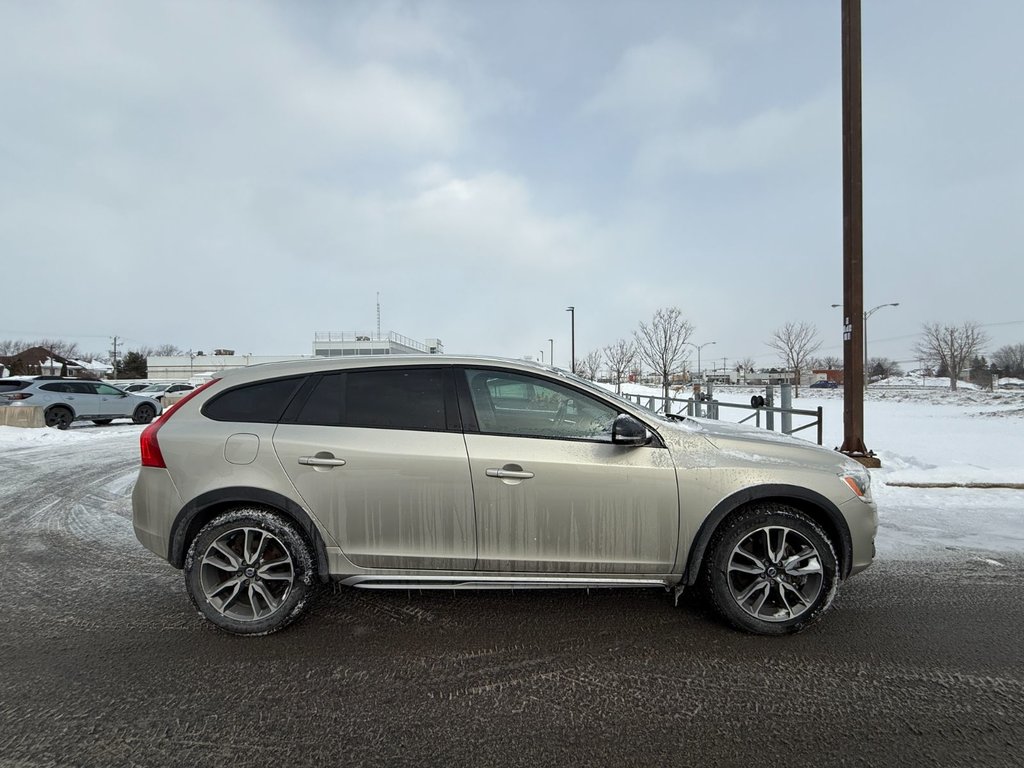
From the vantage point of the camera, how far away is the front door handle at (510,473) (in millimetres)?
3027

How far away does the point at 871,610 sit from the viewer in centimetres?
337

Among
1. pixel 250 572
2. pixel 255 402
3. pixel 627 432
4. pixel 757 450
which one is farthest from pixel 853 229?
pixel 250 572

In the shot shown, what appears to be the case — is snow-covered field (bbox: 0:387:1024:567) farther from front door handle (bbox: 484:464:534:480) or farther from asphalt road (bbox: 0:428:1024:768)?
front door handle (bbox: 484:464:534:480)

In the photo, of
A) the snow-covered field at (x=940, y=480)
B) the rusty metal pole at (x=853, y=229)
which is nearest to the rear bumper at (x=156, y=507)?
the snow-covered field at (x=940, y=480)

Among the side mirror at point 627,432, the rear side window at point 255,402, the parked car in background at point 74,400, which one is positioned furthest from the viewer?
the parked car in background at point 74,400

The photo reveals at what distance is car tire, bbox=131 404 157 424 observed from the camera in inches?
714

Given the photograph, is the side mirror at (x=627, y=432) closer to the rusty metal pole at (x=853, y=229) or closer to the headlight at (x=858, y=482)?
the headlight at (x=858, y=482)

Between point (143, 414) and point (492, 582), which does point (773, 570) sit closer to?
point (492, 582)

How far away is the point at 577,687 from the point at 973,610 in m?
2.75

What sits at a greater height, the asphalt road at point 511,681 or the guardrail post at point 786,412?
the guardrail post at point 786,412

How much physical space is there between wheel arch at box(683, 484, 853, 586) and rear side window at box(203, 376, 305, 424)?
8.64ft

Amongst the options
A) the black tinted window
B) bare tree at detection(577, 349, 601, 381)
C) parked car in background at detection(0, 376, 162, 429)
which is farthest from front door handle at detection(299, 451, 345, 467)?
bare tree at detection(577, 349, 601, 381)

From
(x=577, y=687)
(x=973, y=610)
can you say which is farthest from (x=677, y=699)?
(x=973, y=610)

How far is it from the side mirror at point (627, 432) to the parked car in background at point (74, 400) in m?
18.5
